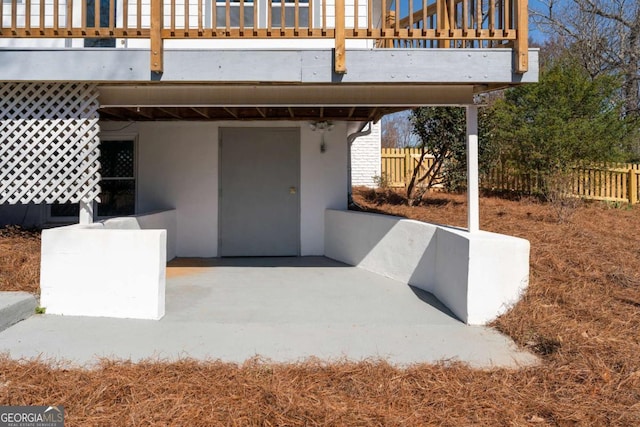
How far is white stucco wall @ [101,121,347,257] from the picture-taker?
25.1 ft

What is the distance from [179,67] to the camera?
4492 mm

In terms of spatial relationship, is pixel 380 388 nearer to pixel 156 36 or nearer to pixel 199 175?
pixel 156 36

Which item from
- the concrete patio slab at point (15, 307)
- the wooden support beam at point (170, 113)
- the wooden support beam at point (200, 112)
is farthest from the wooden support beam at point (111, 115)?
the concrete patio slab at point (15, 307)

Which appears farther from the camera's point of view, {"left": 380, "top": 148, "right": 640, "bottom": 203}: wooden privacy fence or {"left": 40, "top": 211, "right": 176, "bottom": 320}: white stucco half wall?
{"left": 380, "top": 148, "right": 640, "bottom": 203}: wooden privacy fence

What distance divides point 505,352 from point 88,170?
4.38 m

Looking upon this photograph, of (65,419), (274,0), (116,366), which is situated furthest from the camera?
(274,0)

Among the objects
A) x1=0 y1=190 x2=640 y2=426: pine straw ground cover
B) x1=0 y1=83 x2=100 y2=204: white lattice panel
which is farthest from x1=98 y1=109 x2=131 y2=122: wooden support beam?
x1=0 y1=190 x2=640 y2=426: pine straw ground cover

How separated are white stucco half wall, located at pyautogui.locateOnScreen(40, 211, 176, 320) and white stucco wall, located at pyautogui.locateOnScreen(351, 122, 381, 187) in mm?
9756

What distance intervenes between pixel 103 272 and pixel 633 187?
12915 mm

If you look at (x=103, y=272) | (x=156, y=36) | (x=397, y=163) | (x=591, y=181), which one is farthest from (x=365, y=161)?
(x=103, y=272)

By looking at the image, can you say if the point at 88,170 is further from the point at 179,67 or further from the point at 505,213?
the point at 505,213

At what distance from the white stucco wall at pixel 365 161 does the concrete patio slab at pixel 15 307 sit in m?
10.2

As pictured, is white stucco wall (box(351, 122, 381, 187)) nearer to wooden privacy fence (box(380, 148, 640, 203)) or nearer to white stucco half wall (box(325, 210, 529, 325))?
wooden privacy fence (box(380, 148, 640, 203))

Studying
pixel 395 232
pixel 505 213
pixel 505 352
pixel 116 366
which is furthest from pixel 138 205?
pixel 505 213
